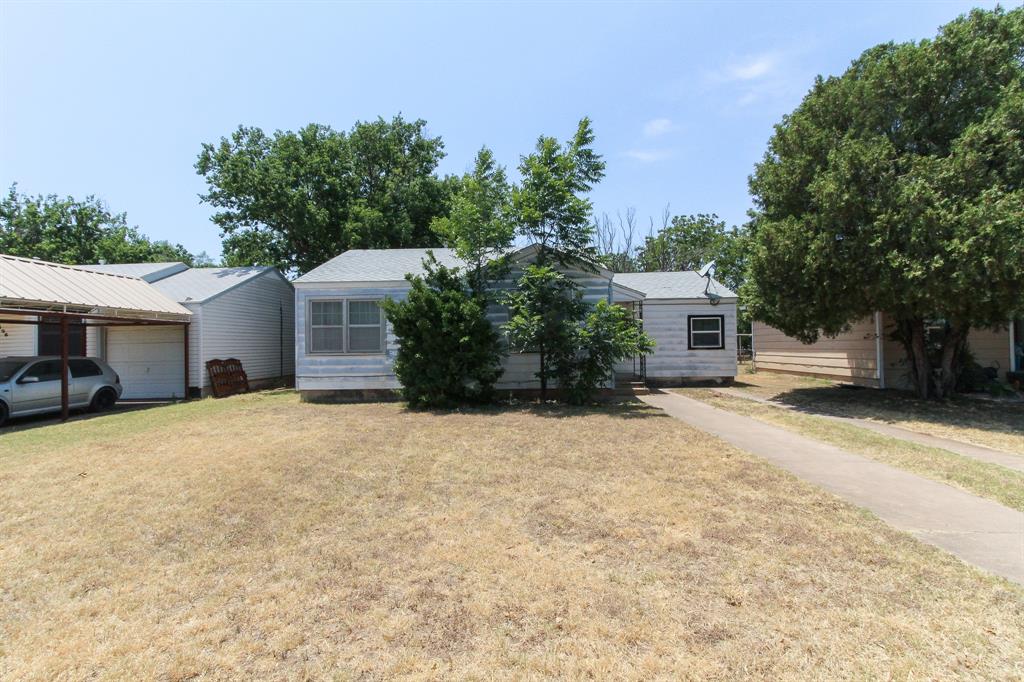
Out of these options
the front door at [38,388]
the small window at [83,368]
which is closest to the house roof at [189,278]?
the small window at [83,368]

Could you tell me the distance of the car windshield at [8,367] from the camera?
11.0 m

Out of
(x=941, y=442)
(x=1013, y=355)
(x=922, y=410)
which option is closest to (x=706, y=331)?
(x=922, y=410)

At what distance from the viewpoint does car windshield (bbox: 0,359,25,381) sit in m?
11.0

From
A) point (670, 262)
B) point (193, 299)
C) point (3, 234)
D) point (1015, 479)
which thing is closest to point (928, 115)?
point (1015, 479)

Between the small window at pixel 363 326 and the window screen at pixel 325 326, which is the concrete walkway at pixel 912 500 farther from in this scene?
the window screen at pixel 325 326

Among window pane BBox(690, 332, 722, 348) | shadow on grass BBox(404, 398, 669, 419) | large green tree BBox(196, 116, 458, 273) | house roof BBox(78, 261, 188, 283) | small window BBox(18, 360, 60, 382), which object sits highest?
large green tree BBox(196, 116, 458, 273)

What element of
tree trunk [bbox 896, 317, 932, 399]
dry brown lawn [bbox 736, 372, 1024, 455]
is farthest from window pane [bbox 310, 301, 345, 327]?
tree trunk [bbox 896, 317, 932, 399]

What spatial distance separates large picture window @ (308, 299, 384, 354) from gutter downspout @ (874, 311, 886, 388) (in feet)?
47.5

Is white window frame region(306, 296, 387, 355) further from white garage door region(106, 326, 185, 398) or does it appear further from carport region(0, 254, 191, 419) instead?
white garage door region(106, 326, 185, 398)

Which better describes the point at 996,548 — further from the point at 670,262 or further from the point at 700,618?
the point at 670,262

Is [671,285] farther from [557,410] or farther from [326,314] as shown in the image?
[326,314]

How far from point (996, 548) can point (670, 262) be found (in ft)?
133

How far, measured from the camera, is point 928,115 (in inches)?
433

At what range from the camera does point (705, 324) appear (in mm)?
16719
